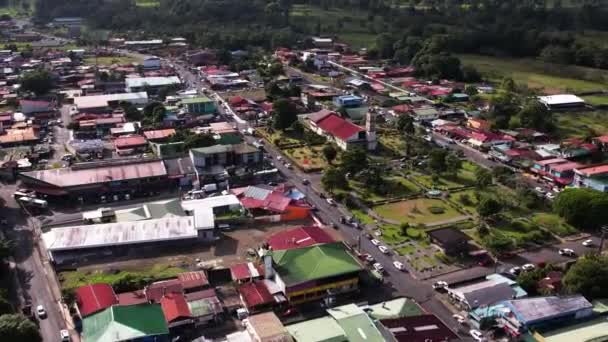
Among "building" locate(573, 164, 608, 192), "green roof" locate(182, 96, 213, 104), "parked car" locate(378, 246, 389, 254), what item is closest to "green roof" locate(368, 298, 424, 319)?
"parked car" locate(378, 246, 389, 254)

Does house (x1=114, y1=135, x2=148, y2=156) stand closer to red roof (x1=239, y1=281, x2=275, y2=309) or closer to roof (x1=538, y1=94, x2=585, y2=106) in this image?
red roof (x1=239, y1=281, x2=275, y2=309)

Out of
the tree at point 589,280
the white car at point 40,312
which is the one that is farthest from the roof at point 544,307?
the white car at point 40,312

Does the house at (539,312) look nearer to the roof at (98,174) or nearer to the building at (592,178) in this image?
the building at (592,178)

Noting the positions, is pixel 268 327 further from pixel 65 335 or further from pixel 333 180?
pixel 333 180

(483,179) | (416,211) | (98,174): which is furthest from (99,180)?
(483,179)

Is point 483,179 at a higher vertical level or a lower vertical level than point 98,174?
lower
